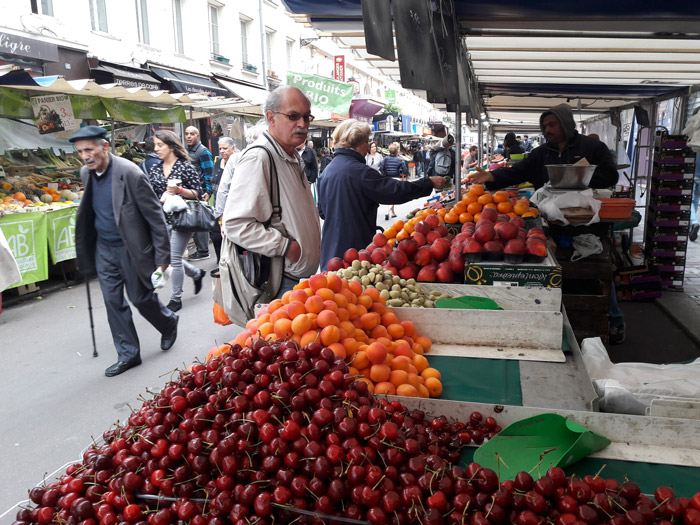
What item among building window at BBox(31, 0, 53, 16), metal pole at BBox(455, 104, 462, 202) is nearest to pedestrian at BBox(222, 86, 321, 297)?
metal pole at BBox(455, 104, 462, 202)

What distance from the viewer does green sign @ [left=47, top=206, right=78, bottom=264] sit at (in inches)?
309

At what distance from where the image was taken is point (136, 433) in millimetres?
1625

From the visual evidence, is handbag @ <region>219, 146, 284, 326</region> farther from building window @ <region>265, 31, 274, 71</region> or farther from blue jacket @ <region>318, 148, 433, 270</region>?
building window @ <region>265, 31, 274, 71</region>

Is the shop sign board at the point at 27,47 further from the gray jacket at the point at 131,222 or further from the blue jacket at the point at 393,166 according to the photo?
the blue jacket at the point at 393,166

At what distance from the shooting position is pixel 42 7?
428 inches

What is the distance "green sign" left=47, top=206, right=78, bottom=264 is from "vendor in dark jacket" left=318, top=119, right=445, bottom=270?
5.23m

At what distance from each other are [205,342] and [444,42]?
3.80 metres

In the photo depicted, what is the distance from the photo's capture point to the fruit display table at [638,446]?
1.66 m

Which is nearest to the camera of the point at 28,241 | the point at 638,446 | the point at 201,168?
the point at 638,446

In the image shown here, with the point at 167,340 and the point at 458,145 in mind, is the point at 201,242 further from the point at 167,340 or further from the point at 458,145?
the point at 458,145

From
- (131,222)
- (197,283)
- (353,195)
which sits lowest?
(197,283)

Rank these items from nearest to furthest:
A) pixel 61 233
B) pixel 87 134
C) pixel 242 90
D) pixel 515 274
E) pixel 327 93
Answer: pixel 515 274 → pixel 87 134 → pixel 61 233 → pixel 327 93 → pixel 242 90

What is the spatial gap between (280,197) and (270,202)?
99 mm

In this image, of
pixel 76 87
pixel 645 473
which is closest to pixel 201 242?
pixel 76 87
